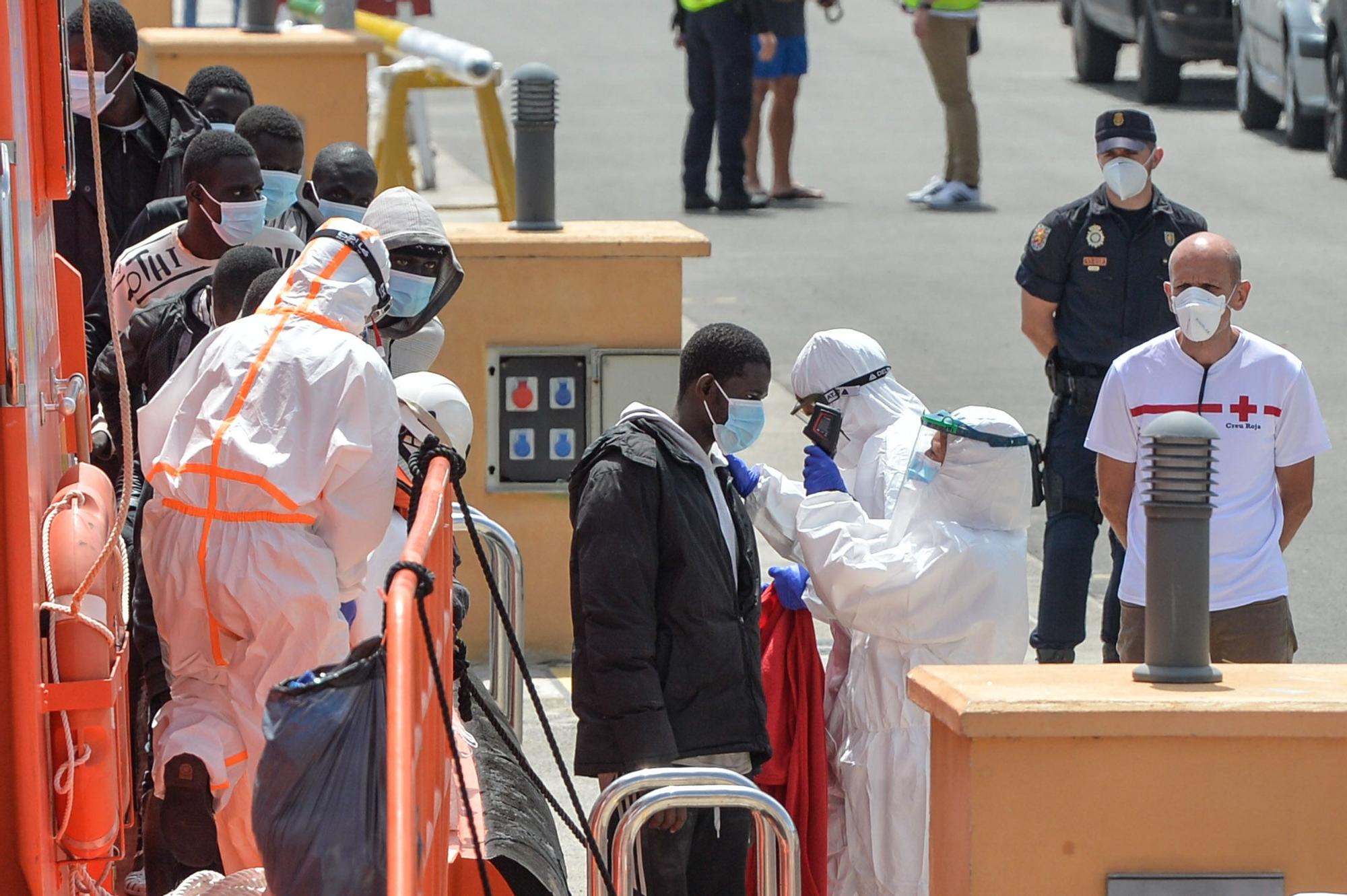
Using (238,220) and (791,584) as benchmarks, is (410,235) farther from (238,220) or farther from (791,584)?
(791,584)

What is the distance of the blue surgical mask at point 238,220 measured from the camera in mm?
5598

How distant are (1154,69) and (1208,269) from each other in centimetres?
1445

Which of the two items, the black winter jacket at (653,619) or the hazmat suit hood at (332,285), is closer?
the hazmat suit hood at (332,285)

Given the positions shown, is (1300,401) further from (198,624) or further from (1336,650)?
(198,624)

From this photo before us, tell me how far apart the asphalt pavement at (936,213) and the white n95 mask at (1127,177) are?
1921 millimetres


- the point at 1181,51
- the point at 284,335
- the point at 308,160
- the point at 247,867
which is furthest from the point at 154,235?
the point at 1181,51

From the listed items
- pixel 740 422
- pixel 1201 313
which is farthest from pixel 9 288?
pixel 1201 313

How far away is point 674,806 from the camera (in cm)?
416

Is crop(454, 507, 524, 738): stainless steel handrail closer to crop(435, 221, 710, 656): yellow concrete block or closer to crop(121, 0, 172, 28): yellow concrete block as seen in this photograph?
crop(435, 221, 710, 656): yellow concrete block

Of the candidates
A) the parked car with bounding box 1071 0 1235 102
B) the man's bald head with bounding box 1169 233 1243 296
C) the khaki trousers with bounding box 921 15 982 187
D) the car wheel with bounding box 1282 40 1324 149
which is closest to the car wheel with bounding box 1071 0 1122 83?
the parked car with bounding box 1071 0 1235 102

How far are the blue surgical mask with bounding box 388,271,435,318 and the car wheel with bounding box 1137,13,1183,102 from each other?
47.4 feet

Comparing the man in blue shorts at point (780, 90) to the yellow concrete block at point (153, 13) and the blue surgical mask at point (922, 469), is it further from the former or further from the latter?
the blue surgical mask at point (922, 469)

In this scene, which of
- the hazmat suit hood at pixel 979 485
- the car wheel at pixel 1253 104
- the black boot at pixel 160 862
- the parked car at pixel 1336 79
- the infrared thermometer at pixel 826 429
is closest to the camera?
the black boot at pixel 160 862

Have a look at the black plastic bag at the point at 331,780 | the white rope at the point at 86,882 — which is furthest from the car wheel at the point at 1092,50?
the black plastic bag at the point at 331,780
